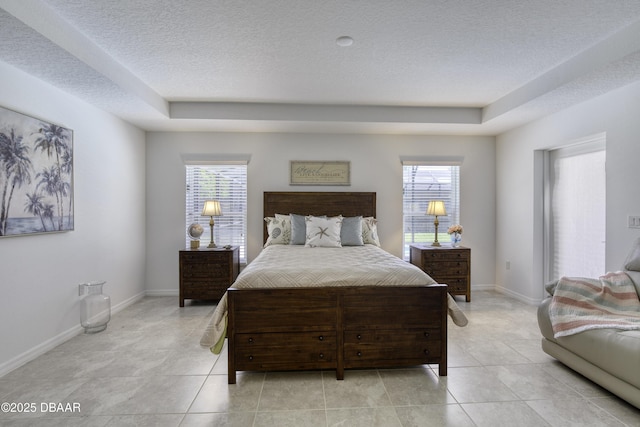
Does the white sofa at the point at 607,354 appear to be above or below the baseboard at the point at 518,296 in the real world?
above

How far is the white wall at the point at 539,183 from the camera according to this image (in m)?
2.90

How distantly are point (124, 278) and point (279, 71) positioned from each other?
10.4 ft

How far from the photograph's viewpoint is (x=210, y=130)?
452cm

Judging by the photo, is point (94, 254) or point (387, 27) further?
point (94, 254)

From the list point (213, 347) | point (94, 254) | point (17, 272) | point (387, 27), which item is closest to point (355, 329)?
point (213, 347)

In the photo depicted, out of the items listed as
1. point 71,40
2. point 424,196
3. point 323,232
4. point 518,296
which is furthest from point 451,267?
point 71,40

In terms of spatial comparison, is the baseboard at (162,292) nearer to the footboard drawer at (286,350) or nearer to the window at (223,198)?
the window at (223,198)

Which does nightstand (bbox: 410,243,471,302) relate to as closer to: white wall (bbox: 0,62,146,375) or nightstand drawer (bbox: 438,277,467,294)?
nightstand drawer (bbox: 438,277,467,294)

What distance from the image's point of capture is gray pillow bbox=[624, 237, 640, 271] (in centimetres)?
250

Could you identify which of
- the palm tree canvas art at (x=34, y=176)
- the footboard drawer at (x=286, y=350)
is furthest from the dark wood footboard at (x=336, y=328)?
the palm tree canvas art at (x=34, y=176)

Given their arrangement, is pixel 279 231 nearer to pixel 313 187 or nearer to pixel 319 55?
pixel 313 187

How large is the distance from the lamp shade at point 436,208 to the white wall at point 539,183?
Answer: 0.96 meters

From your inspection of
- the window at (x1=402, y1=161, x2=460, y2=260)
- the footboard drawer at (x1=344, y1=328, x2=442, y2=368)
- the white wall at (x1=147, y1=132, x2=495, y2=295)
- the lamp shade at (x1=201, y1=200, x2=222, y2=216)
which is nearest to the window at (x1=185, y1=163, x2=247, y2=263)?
the white wall at (x1=147, y1=132, x2=495, y2=295)

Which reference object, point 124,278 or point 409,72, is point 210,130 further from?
point 409,72
